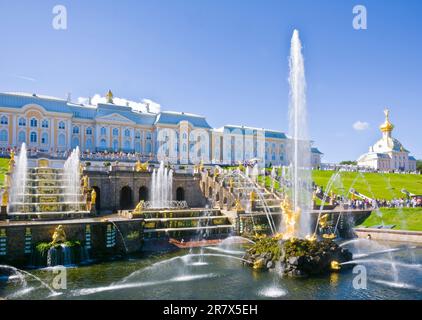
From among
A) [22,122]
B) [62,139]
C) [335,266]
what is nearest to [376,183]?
[335,266]

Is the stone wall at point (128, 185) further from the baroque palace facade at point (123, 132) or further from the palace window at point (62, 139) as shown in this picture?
the palace window at point (62, 139)

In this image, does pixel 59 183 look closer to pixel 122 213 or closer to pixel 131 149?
pixel 122 213

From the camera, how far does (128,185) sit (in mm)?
33906

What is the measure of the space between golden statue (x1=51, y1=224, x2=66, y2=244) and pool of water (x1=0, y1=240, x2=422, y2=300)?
180cm

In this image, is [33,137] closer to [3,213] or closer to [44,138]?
[44,138]

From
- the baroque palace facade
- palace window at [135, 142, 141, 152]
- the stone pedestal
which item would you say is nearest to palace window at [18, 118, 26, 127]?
the baroque palace facade

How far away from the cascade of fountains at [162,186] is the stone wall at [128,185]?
487 millimetres

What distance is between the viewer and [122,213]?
26234 mm

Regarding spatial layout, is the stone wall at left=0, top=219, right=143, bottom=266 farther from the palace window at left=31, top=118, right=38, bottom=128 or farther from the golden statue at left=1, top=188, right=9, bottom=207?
the palace window at left=31, top=118, right=38, bottom=128

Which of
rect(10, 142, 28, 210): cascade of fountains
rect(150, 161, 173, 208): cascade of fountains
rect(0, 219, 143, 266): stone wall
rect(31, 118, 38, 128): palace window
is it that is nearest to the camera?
rect(0, 219, 143, 266): stone wall

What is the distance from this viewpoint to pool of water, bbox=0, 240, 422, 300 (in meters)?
13.4

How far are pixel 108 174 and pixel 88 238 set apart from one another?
1335cm

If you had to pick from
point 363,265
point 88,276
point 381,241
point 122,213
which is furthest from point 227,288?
point 381,241

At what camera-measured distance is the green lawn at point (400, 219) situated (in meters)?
27.5
